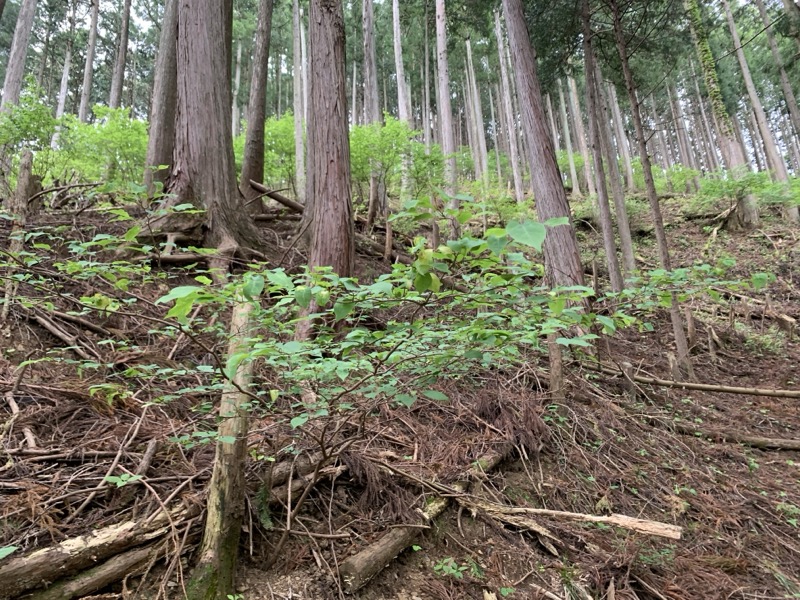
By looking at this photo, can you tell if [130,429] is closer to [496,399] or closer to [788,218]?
[496,399]

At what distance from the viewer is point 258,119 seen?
27.7 feet

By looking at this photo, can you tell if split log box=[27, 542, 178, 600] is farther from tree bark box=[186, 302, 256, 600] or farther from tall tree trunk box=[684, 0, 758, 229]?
tall tree trunk box=[684, 0, 758, 229]

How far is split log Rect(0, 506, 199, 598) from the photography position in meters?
1.57

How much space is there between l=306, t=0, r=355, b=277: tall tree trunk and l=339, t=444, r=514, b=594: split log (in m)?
2.46

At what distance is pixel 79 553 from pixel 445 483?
6.81ft

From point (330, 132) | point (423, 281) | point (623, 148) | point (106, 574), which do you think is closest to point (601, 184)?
point (330, 132)

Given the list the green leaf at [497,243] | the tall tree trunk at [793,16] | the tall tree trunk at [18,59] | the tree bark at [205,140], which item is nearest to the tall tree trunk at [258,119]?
the tree bark at [205,140]

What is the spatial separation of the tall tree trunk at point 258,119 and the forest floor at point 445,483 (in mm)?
3613

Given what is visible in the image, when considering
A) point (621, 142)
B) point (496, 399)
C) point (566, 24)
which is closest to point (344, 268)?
point (496, 399)

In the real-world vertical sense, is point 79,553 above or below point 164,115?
below

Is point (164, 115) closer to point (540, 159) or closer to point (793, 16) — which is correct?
point (540, 159)

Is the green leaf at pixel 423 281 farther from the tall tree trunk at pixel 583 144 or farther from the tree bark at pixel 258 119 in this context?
the tall tree trunk at pixel 583 144

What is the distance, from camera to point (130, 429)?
2492 mm

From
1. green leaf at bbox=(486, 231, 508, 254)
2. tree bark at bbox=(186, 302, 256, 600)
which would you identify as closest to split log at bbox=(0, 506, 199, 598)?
tree bark at bbox=(186, 302, 256, 600)
